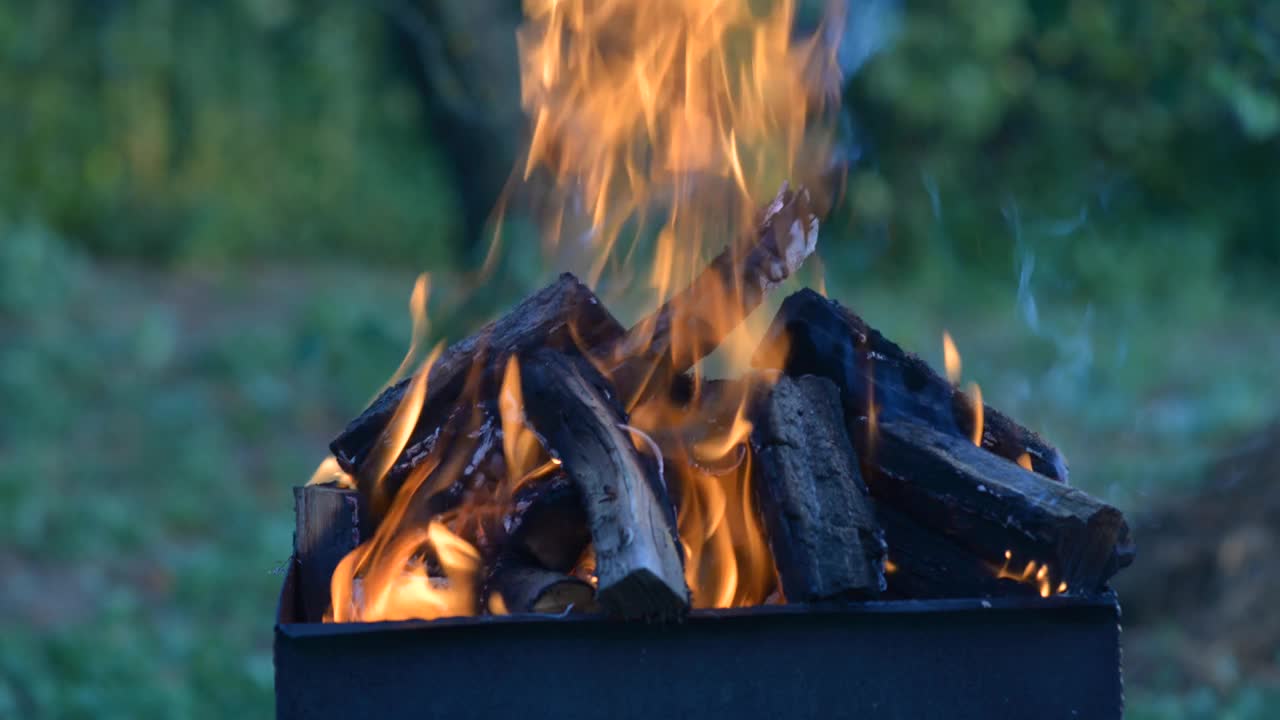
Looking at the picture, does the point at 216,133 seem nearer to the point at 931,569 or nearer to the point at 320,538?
the point at 320,538


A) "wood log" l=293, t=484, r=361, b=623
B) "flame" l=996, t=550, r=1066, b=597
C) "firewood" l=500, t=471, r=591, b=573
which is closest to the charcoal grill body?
"flame" l=996, t=550, r=1066, b=597

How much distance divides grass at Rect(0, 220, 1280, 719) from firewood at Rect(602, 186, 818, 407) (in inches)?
33.6

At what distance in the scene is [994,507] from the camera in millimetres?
1896

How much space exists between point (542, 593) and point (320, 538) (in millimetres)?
361

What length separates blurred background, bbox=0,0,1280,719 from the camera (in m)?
4.00

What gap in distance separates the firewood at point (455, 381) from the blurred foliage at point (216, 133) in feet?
23.3

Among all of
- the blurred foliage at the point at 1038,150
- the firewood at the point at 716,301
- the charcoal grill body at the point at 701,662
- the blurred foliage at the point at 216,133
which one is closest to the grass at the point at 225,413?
the blurred foliage at the point at 216,133

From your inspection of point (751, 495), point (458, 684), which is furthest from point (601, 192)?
point (458, 684)

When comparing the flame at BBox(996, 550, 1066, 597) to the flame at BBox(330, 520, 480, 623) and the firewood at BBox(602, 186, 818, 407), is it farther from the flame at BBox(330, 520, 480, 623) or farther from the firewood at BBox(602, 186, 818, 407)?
the flame at BBox(330, 520, 480, 623)

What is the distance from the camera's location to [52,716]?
3.57 metres

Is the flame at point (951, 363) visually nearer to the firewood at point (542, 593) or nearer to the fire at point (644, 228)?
the fire at point (644, 228)

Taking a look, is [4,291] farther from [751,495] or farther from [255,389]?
[751,495]

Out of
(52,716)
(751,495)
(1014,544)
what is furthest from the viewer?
(52,716)

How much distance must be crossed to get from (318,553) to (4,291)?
19.1ft
